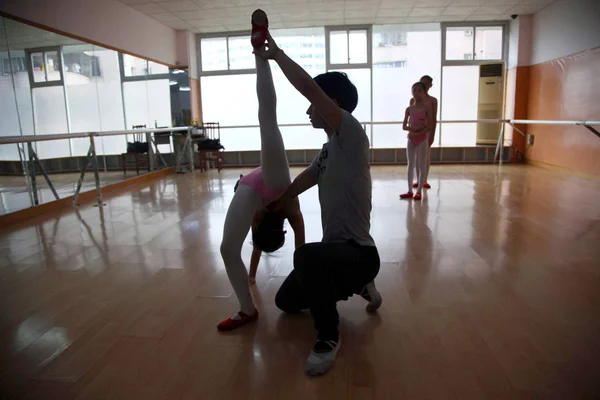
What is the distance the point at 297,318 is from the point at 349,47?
323 inches

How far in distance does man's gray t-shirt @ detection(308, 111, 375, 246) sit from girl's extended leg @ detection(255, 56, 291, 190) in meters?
0.19

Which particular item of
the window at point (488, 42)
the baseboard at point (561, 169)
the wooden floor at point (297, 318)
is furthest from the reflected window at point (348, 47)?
the wooden floor at point (297, 318)

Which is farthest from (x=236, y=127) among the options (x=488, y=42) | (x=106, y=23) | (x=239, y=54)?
(x=488, y=42)

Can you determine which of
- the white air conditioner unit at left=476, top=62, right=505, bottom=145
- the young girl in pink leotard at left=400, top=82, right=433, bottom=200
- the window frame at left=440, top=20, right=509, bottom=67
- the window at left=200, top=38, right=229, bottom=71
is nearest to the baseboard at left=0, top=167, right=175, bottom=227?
the window at left=200, top=38, right=229, bottom=71

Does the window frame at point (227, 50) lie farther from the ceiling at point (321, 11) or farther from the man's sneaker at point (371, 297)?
the man's sneaker at point (371, 297)

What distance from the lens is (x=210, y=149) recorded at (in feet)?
27.6

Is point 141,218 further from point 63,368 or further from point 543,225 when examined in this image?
point 543,225

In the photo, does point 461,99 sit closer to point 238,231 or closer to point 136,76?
point 136,76

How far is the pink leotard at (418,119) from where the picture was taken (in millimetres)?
5066

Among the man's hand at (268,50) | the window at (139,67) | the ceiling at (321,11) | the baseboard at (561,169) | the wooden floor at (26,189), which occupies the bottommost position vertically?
the baseboard at (561,169)

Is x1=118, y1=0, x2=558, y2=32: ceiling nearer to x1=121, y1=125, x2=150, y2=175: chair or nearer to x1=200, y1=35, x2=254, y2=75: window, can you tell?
x1=200, y1=35, x2=254, y2=75: window

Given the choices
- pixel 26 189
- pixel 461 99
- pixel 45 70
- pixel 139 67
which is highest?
pixel 139 67

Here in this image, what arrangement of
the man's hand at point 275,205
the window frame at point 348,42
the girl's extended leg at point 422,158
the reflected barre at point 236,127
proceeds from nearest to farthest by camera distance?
the man's hand at point 275,205
the reflected barre at point 236,127
the girl's extended leg at point 422,158
the window frame at point 348,42

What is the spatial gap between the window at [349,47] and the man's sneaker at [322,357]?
838cm
